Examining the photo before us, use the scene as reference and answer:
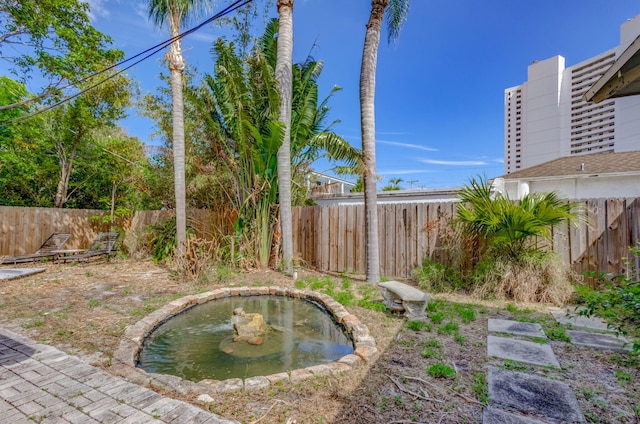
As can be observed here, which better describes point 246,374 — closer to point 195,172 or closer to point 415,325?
point 415,325

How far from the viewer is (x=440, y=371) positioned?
2402 mm

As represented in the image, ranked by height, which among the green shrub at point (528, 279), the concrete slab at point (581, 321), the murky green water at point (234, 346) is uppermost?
the green shrub at point (528, 279)

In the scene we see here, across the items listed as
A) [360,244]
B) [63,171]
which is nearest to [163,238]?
[63,171]

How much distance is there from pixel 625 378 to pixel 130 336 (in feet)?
15.2

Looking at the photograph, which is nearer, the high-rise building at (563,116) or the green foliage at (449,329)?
the green foliage at (449,329)

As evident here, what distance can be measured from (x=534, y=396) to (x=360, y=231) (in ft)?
15.5

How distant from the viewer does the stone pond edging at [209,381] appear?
2.29m

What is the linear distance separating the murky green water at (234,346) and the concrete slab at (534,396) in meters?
1.39

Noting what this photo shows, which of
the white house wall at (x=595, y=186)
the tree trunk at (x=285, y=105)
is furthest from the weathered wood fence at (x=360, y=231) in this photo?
the white house wall at (x=595, y=186)

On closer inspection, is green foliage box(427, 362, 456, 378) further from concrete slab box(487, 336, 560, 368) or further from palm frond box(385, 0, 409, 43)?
palm frond box(385, 0, 409, 43)

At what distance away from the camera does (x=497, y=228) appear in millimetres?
4723

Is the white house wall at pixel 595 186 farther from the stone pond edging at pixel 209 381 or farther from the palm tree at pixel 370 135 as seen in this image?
the stone pond edging at pixel 209 381

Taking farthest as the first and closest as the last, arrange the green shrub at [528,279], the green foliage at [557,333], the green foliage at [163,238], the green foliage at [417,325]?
the green foliage at [163,238]
the green shrub at [528,279]
the green foliage at [417,325]
the green foliage at [557,333]

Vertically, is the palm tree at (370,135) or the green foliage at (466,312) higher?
the palm tree at (370,135)
